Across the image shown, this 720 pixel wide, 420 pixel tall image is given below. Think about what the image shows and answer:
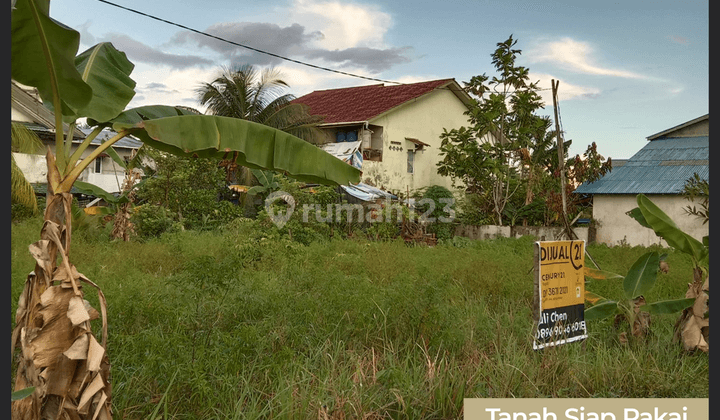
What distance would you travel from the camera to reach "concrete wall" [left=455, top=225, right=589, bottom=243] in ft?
59.8

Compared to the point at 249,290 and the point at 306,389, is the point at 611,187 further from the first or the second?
the point at 306,389

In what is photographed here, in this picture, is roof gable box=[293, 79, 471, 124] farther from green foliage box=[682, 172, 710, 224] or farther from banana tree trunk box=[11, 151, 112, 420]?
banana tree trunk box=[11, 151, 112, 420]

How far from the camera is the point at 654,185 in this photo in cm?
1795

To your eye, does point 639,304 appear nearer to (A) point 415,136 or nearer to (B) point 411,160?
(B) point 411,160

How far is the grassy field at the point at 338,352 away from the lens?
4.11 meters

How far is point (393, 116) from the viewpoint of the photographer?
23.5m

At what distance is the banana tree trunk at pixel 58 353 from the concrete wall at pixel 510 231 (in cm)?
1591

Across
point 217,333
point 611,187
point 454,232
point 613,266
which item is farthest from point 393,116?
point 217,333

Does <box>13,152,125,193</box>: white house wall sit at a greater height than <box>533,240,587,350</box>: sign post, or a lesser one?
greater

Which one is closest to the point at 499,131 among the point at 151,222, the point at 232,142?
the point at 151,222

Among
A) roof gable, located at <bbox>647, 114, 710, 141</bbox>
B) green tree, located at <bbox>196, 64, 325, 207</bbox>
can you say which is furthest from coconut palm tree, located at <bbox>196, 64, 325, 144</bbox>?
roof gable, located at <bbox>647, 114, 710, 141</bbox>

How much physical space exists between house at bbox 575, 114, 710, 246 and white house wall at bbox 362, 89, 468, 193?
6.84 meters

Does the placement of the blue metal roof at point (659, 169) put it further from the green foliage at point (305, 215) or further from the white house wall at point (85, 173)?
the white house wall at point (85, 173)

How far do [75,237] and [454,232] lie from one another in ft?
39.3
